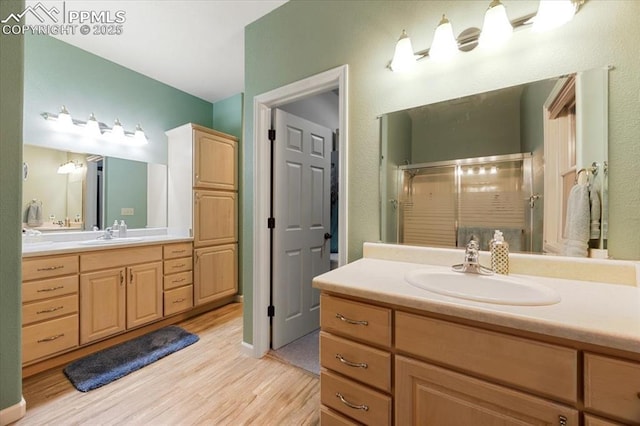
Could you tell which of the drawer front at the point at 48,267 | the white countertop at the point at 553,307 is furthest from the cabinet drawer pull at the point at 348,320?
the drawer front at the point at 48,267

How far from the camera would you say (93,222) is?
8.60ft

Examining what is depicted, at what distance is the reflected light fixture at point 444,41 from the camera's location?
4.17 feet

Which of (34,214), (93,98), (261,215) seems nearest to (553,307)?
(261,215)

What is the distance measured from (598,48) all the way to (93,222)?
12.4 ft

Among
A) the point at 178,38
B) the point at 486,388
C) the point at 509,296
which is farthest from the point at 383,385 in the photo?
the point at 178,38

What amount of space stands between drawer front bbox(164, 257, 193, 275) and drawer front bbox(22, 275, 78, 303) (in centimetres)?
71

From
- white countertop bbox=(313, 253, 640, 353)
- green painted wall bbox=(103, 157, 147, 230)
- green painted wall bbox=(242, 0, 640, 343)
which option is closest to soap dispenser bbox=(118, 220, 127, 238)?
green painted wall bbox=(103, 157, 147, 230)

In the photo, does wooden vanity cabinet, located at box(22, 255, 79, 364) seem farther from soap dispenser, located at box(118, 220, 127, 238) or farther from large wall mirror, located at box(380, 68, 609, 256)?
large wall mirror, located at box(380, 68, 609, 256)

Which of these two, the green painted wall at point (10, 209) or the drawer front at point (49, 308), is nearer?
the green painted wall at point (10, 209)

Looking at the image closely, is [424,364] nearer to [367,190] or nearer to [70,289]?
[367,190]

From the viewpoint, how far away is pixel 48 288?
1.85 m

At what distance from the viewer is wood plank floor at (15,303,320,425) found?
4.85ft

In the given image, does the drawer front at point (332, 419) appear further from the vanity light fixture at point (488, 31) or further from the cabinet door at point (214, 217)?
the cabinet door at point (214, 217)

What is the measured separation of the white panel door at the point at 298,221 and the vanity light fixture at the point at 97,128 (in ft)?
6.00
